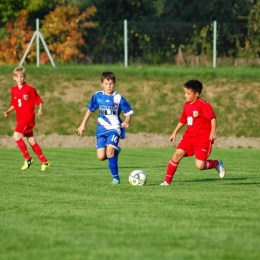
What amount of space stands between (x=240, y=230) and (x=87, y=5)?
37507 mm

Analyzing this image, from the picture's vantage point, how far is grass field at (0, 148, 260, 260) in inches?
275

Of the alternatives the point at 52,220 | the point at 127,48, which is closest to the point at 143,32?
the point at 127,48

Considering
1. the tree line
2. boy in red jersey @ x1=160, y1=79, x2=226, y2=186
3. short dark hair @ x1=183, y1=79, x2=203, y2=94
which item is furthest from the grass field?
the tree line

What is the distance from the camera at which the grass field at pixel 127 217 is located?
6980 millimetres

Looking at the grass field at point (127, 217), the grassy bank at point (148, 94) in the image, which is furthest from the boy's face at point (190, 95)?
the grassy bank at point (148, 94)

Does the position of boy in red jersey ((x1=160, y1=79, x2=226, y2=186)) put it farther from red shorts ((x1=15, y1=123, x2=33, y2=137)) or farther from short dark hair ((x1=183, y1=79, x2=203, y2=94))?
red shorts ((x1=15, y1=123, x2=33, y2=137))

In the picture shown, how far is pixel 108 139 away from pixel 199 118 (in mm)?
1569

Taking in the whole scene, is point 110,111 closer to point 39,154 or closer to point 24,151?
point 39,154

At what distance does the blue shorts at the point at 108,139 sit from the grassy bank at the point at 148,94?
16.5 metres

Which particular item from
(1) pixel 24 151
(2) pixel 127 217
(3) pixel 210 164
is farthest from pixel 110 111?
(2) pixel 127 217

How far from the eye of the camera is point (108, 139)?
45.8 ft

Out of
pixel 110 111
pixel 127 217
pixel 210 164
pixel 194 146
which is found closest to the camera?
pixel 127 217

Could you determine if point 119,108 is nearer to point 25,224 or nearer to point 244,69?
point 25,224

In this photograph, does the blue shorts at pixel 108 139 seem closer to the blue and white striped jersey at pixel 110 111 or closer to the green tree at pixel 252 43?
the blue and white striped jersey at pixel 110 111
